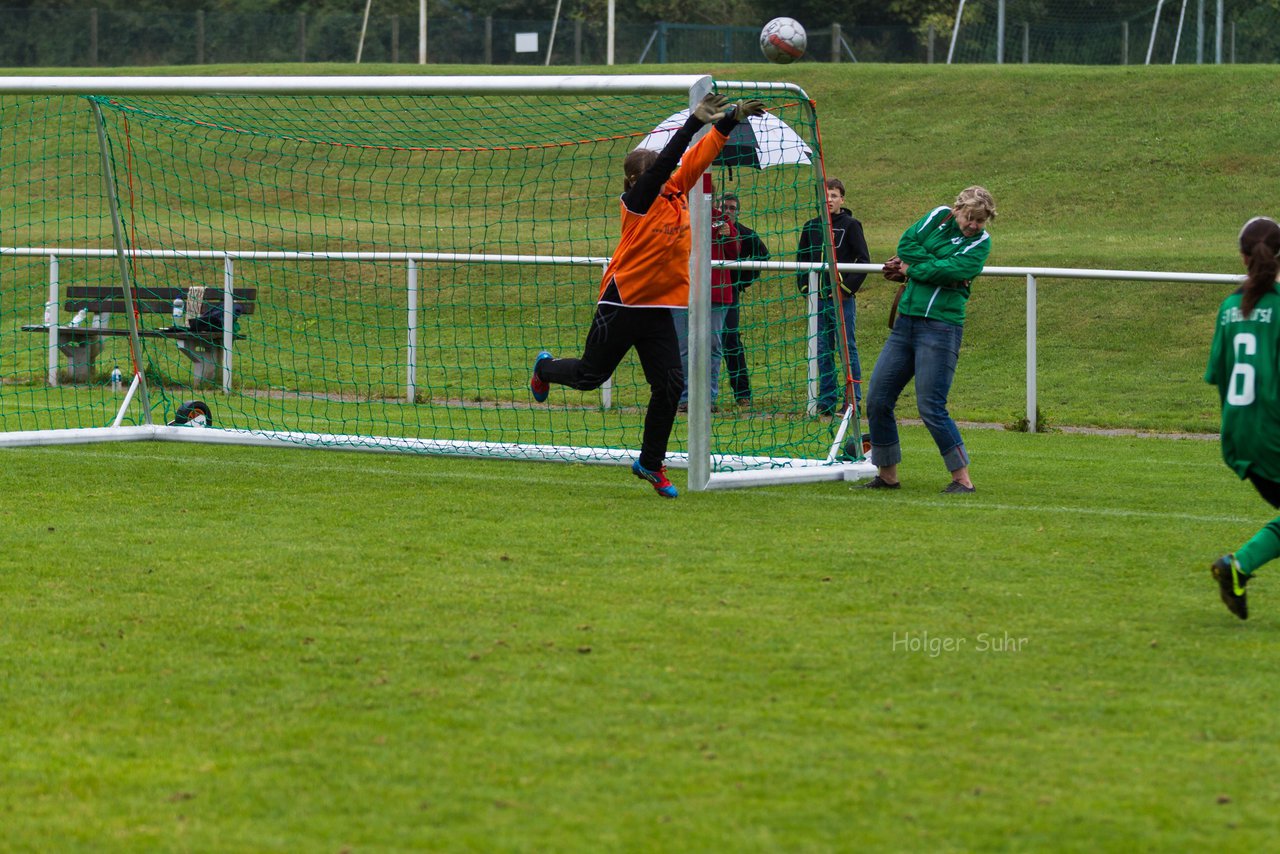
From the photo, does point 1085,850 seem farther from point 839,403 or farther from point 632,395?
point 632,395

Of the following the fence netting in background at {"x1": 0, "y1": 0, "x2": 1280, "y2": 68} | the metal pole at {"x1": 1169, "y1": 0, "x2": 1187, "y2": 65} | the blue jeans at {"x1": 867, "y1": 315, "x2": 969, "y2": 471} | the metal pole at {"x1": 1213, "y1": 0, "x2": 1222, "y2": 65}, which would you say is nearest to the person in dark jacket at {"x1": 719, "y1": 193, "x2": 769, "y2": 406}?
the blue jeans at {"x1": 867, "y1": 315, "x2": 969, "y2": 471}

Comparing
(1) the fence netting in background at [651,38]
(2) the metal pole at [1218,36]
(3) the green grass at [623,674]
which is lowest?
(3) the green grass at [623,674]

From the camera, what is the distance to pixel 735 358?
39.5 feet

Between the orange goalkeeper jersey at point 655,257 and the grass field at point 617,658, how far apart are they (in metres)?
1.12

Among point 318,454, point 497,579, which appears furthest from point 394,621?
point 318,454

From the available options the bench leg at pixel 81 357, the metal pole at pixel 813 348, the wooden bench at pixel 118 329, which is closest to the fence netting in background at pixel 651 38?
the wooden bench at pixel 118 329

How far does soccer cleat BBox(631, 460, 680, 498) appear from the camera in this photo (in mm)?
9344

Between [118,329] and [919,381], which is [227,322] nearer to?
[118,329]

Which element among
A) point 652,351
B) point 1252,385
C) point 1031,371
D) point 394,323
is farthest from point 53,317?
point 1252,385

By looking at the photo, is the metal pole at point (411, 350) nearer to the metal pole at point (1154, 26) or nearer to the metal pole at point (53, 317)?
the metal pole at point (53, 317)

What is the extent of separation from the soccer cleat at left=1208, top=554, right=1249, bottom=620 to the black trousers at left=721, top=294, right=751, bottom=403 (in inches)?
217

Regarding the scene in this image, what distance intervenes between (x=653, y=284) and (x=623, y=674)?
3.95 metres

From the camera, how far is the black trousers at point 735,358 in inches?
464

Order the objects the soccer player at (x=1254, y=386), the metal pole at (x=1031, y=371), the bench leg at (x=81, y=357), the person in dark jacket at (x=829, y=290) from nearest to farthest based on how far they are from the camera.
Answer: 1. the soccer player at (x=1254, y=386)
2. the person in dark jacket at (x=829, y=290)
3. the metal pole at (x=1031, y=371)
4. the bench leg at (x=81, y=357)
